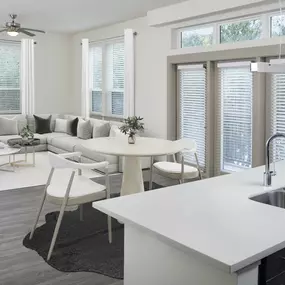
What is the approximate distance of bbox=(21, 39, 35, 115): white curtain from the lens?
8969 millimetres

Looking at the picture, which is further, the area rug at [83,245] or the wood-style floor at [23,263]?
the area rug at [83,245]

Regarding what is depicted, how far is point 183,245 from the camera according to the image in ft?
4.91

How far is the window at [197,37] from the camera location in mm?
6262

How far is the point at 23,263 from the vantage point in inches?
123

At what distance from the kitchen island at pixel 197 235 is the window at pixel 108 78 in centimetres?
621

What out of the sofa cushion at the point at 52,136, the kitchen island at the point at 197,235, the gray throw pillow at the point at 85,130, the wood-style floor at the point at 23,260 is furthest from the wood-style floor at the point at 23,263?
the sofa cushion at the point at 52,136

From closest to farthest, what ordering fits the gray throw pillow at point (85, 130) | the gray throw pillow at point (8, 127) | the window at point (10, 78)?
the gray throw pillow at point (85, 130)
the gray throw pillow at point (8, 127)
the window at point (10, 78)

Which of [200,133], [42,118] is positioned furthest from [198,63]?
[42,118]

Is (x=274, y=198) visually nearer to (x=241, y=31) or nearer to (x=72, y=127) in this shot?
(x=241, y=31)

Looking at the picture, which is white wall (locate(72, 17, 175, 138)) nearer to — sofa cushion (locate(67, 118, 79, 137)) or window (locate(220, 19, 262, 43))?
window (locate(220, 19, 262, 43))

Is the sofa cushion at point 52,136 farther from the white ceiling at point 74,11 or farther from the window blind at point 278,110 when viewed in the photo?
the window blind at point 278,110

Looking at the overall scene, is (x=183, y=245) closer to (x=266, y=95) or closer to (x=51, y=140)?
(x=266, y=95)

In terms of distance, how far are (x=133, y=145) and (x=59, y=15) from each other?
4.06m

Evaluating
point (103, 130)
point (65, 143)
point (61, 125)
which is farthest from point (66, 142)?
point (61, 125)
